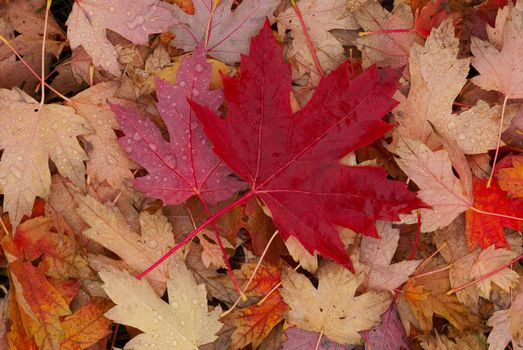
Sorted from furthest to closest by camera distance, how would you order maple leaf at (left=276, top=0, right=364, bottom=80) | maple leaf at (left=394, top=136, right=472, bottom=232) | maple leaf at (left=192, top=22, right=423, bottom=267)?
maple leaf at (left=276, top=0, right=364, bottom=80) → maple leaf at (left=394, top=136, right=472, bottom=232) → maple leaf at (left=192, top=22, right=423, bottom=267)

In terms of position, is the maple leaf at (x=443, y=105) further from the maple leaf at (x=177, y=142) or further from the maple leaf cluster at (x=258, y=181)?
the maple leaf at (x=177, y=142)

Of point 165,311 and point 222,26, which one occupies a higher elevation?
point 222,26

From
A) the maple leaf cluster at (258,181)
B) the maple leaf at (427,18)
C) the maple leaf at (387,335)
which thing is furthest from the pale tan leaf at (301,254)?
the maple leaf at (427,18)

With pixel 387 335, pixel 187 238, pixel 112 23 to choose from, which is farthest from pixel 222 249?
pixel 112 23

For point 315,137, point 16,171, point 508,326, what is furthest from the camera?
point 508,326

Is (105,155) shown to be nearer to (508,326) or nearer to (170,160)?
(170,160)

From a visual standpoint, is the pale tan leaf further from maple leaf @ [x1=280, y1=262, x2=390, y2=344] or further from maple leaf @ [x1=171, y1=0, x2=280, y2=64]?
maple leaf @ [x1=171, y1=0, x2=280, y2=64]

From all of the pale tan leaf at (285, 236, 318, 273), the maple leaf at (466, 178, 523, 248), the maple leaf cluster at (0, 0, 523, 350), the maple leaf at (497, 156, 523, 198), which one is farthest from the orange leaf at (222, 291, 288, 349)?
the maple leaf at (497, 156, 523, 198)
